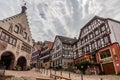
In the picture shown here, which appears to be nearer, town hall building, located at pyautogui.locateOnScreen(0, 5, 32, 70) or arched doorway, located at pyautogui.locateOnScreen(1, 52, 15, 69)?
town hall building, located at pyautogui.locateOnScreen(0, 5, 32, 70)

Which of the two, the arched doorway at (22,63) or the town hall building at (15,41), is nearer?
the town hall building at (15,41)

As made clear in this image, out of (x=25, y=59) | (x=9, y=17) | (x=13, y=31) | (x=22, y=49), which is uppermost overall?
(x=9, y=17)

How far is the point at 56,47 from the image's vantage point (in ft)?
143

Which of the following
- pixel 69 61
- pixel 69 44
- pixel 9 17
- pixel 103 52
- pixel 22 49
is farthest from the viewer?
pixel 69 44

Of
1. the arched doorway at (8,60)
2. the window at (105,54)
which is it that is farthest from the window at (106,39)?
the arched doorway at (8,60)

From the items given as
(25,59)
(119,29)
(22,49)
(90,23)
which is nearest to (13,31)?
(22,49)

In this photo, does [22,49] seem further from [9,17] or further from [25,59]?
[9,17]

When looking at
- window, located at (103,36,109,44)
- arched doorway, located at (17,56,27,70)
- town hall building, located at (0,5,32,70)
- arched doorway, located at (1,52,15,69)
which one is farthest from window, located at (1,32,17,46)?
window, located at (103,36,109,44)

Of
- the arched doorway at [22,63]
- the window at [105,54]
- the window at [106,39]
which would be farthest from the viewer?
the arched doorway at [22,63]

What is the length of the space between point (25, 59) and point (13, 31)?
8.42 meters

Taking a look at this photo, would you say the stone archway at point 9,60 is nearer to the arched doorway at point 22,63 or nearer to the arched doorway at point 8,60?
the arched doorway at point 8,60

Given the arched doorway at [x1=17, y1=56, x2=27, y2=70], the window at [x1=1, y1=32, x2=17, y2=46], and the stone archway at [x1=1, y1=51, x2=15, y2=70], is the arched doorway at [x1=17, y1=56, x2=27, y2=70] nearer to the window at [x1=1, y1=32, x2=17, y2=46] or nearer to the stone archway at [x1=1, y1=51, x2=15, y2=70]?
the stone archway at [x1=1, y1=51, x2=15, y2=70]

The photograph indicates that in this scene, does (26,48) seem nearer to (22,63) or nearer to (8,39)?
(22,63)

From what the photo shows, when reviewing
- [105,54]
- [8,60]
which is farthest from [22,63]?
[105,54]
